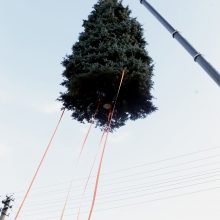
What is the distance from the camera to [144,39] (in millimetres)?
17188

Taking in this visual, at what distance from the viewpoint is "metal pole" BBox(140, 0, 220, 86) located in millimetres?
5548

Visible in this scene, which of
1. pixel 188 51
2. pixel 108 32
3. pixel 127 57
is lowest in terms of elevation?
pixel 188 51

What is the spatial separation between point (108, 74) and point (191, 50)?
299 inches

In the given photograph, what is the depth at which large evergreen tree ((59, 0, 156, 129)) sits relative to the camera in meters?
14.3

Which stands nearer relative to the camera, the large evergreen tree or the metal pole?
the metal pole

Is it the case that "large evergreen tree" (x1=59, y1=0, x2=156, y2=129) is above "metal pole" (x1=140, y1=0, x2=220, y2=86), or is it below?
above

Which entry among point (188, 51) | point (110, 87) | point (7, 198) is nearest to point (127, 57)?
point (110, 87)

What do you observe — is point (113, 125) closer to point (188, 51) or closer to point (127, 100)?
point (127, 100)

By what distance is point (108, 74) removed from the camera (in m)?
14.1

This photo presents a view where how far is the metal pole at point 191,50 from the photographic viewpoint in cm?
555

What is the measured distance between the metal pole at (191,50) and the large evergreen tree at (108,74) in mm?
5317

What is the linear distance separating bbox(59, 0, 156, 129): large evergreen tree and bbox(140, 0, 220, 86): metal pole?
A: 209 inches

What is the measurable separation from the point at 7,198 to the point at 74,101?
32.5 feet

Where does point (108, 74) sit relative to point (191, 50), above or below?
above
